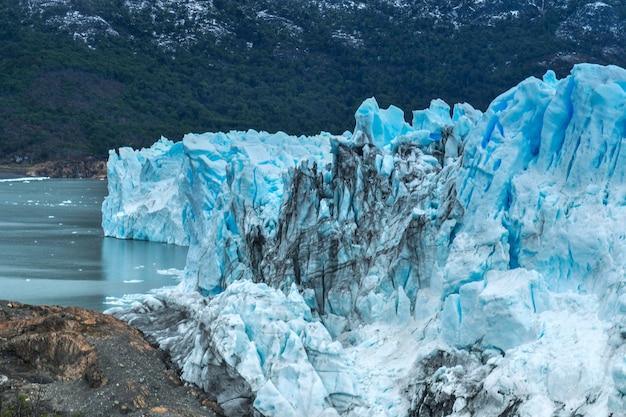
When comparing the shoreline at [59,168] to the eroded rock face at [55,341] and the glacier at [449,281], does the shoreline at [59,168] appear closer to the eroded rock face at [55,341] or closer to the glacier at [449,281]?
the glacier at [449,281]

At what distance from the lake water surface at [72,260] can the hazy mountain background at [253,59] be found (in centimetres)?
3217

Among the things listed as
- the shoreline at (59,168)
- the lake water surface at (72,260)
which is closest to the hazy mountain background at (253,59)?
the shoreline at (59,168)

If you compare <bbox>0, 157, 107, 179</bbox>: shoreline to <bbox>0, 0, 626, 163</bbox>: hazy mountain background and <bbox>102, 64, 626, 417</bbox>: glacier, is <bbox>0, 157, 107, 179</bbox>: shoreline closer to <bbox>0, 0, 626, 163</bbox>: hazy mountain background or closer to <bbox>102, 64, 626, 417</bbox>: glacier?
<bbox>0, 0, 626, 163</bbox>: hazy mountain background

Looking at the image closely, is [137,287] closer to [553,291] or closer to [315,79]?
[553,291]

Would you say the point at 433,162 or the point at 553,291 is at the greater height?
the point at 433,162

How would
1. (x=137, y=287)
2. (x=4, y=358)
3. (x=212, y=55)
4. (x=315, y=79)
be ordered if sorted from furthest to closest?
(x=212, y=55) < (x=315, y=79) < (x=137, y=287) < (x=4, y=358)

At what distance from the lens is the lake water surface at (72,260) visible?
2320cm

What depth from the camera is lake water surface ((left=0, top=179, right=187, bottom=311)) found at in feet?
76.1

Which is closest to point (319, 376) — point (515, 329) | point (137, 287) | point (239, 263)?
point (515, 329)

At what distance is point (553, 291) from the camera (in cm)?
1176

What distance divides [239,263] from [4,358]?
6817 mm

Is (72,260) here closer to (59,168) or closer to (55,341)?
(55,341)

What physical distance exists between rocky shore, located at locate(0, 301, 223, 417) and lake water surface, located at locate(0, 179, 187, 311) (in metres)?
5.90

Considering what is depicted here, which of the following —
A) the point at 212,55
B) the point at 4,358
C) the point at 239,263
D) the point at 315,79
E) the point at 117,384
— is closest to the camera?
the point at 117,384
